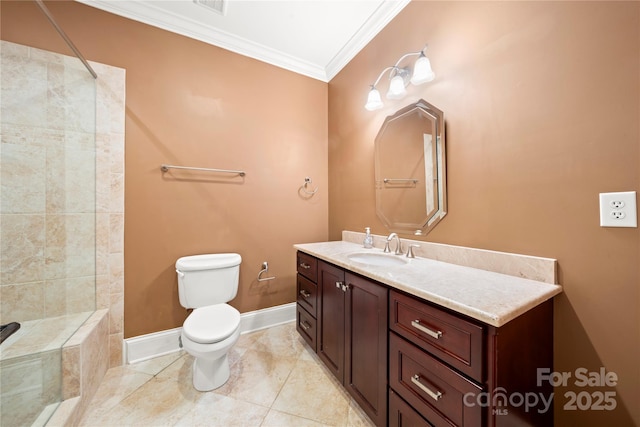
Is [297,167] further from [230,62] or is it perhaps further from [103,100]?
[103,100]

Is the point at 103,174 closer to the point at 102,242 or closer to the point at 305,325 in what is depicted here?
the point at 102,242

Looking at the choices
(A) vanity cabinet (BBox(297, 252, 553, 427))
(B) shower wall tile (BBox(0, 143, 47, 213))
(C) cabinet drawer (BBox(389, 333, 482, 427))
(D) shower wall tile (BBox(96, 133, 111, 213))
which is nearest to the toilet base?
(A) vanity cabinet (BBox(297, 252, 553, 427))

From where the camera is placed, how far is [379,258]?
5.36 feet

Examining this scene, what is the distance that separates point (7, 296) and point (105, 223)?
23.7 inches

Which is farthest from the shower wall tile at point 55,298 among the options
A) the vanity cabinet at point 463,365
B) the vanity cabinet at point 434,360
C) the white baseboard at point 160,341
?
the vanity cabinet at point 463,365

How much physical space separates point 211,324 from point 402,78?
208 centimetres

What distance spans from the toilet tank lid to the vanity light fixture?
1.63 metres

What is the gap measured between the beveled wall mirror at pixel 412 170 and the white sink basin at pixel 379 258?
0.74 ft

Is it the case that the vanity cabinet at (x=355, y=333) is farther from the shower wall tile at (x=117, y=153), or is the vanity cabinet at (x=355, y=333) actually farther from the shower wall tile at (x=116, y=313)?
the shower wall tile at (x=117, y=153)

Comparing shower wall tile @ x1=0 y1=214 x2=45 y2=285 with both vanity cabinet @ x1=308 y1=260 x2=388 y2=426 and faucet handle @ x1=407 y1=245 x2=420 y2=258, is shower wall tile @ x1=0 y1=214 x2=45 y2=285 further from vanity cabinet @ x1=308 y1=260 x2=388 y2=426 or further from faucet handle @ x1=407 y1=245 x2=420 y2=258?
faucet handle @ x1=407 y1=245 x2=420 y2=258

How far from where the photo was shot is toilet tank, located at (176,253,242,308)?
65.9 inches

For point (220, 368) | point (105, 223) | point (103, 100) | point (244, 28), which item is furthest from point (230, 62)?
point (220, 368)

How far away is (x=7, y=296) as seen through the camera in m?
1.36

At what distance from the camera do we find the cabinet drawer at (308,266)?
1648mm
